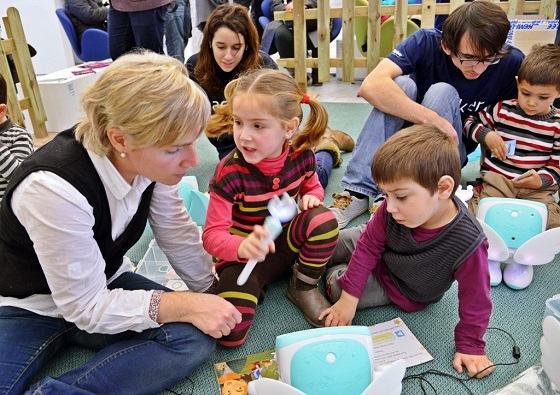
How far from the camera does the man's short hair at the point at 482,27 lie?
135 cm

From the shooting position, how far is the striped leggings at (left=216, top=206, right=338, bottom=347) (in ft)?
3.75

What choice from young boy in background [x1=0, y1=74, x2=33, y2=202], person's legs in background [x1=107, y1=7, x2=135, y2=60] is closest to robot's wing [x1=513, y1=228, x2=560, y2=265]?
young boy in background [x1=0, y1=74, x2=33, y2=202]

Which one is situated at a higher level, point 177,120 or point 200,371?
point 177,120

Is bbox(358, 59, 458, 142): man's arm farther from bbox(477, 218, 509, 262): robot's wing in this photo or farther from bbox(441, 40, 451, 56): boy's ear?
bbox(477, 218, 509, 262): robot's wing

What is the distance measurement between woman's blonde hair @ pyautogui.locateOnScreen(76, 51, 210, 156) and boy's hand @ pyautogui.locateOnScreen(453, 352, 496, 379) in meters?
0.74

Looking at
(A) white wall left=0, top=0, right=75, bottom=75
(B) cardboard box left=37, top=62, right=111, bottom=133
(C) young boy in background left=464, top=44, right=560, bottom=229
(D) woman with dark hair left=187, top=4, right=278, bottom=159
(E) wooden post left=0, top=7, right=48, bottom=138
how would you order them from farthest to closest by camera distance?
(A) white wall left=0, top=0, right=75, bottom=75
(B) cardboard box left=37, top=62, right=111, bottom=133
(E) wooden post left=0, top=7, right=48, bottom=138
(D) woman with dark hair left=187, top=4, right=278, bottom=159
(C) young boy in background left=464, top=44, right=560, bottom=229

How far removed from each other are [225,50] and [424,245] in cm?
107

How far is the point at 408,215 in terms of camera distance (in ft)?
3.26

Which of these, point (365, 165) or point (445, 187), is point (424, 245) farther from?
point (365, 165)

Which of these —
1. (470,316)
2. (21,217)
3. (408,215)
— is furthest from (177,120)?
(470,316)

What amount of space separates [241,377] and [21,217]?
21.7 inches

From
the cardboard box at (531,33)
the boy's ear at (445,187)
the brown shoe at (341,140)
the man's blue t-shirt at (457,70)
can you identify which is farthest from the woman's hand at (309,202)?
the cardboard box at (531,33)

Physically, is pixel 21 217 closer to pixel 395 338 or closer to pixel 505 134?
pixel 395 338

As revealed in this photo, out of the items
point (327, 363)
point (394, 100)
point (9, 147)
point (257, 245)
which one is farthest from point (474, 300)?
point (9, 147)
